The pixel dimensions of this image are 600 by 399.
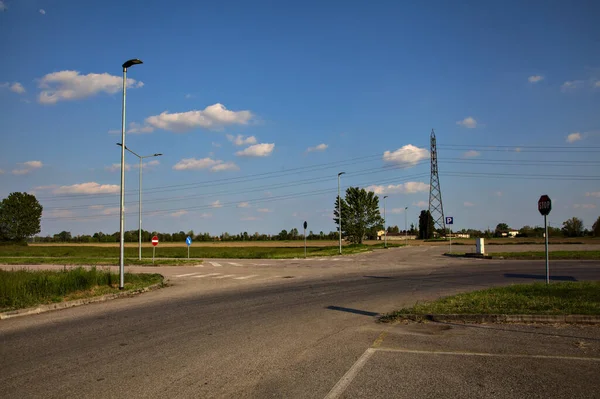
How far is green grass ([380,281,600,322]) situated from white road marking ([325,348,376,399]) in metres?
3.29

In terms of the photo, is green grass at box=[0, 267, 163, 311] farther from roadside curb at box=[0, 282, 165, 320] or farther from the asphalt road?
the asphalt road

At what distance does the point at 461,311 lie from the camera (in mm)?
10500

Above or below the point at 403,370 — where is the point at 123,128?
above

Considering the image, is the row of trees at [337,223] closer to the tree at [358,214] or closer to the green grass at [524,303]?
the tree at [358,214]

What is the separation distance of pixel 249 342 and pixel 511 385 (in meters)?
4.45

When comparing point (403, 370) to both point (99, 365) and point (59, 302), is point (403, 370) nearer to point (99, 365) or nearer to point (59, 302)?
point (99, 365)

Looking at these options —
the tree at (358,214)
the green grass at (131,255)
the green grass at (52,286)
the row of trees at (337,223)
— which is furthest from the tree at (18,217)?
the green grass at (52,286)

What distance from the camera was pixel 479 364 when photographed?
21.6ft

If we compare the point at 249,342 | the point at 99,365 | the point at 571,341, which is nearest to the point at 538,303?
the point at 571,341

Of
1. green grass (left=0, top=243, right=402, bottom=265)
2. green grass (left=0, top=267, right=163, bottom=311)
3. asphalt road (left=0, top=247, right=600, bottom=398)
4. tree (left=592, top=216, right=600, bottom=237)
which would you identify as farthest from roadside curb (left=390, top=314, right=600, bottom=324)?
tree (left=592, top=216, right=600, bottom=237)

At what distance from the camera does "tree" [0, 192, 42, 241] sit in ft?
343

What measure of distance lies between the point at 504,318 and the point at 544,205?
7.81m

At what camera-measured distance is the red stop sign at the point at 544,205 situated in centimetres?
1566

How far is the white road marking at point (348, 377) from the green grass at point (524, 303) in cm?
329
